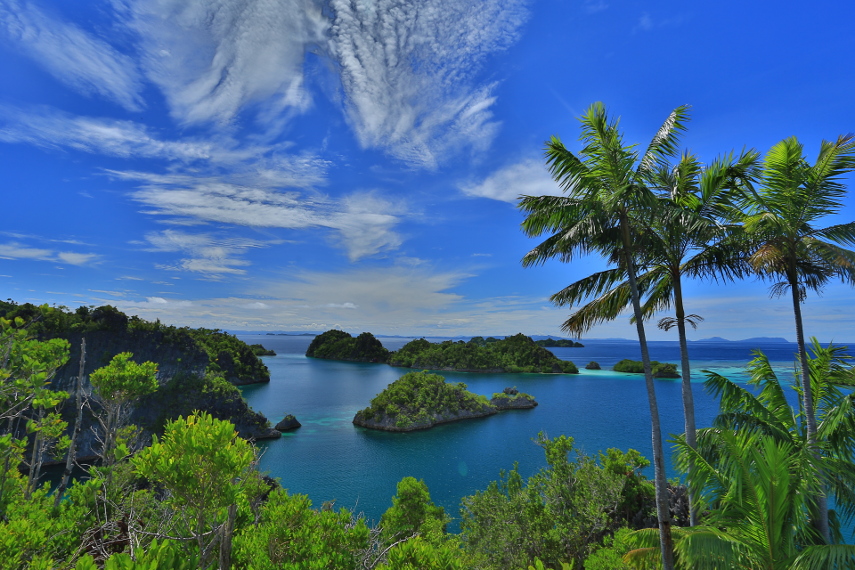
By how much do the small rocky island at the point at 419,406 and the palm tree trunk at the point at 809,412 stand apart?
37382 millimetres

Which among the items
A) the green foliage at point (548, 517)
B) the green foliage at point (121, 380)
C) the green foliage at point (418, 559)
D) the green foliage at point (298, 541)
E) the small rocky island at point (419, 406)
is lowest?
the small rocky island at point (419, 406)

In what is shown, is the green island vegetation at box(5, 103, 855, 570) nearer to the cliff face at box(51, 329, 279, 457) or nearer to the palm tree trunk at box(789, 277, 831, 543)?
the palm tree trunk at box(789, 277, 831, 543)

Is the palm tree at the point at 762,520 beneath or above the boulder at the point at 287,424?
above

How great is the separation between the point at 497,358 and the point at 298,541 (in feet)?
326

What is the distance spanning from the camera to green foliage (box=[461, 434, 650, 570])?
42.0 feet

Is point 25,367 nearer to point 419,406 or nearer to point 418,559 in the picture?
point 418,559

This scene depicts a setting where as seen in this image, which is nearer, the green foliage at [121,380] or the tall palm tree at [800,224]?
the tall palm tree at [800,224]

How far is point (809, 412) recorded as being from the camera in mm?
7727

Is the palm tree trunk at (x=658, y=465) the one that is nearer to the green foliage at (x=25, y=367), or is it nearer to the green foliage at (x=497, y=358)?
the green foliage at (x=25, y=367)

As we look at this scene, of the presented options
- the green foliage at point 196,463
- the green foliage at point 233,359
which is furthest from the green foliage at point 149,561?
the green foliage at point 233,359

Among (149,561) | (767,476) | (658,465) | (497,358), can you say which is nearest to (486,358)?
(497,358)

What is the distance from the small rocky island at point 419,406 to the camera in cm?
4244

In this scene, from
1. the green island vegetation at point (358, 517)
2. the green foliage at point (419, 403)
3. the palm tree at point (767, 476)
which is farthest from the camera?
the green foliage at point (419, 403)

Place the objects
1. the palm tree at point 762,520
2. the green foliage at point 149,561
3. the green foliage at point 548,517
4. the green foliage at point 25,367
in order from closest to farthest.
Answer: the green foliage at point 149,561 → the palm tree at point 762,520 → the green foliage at point 25,367 → the green foliage at point 548,517
